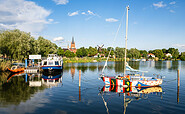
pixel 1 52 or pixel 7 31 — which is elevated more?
pixel 7 31

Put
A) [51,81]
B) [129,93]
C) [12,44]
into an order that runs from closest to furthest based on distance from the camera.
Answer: [129,93] → [51,81] → [12,44]

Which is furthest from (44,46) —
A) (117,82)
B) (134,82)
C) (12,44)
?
(134,82)

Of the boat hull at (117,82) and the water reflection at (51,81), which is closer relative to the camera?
the boat hull at (117,82)

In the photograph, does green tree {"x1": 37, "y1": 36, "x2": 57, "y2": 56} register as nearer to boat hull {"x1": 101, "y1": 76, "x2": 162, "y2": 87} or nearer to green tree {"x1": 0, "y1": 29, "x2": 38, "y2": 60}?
green tree {"x1": 0, "y1": 29, "x2": 38, "y2": 60}

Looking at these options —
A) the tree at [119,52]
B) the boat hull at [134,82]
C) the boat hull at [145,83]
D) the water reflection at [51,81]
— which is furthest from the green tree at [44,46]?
the tree at [119,52]

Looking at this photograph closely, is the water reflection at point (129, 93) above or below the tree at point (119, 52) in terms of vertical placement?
below

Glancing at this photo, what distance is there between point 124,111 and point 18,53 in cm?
4754

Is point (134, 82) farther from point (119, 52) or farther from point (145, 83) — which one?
point (119, 52)

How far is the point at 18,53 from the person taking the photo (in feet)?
170

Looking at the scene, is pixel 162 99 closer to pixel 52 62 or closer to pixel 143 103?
pixel 143 103

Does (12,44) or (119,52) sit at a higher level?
(119,52)

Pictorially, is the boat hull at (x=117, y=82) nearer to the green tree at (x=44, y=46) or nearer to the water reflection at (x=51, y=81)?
the water reflection at (x=51, y=81)

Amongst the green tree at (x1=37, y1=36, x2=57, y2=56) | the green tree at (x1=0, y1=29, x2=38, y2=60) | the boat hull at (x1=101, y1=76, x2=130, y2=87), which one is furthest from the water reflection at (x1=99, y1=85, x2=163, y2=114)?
the green tree at (x1=37, y1=36, x2=57, y2=56)

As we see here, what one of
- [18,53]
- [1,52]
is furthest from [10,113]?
[1,52]
